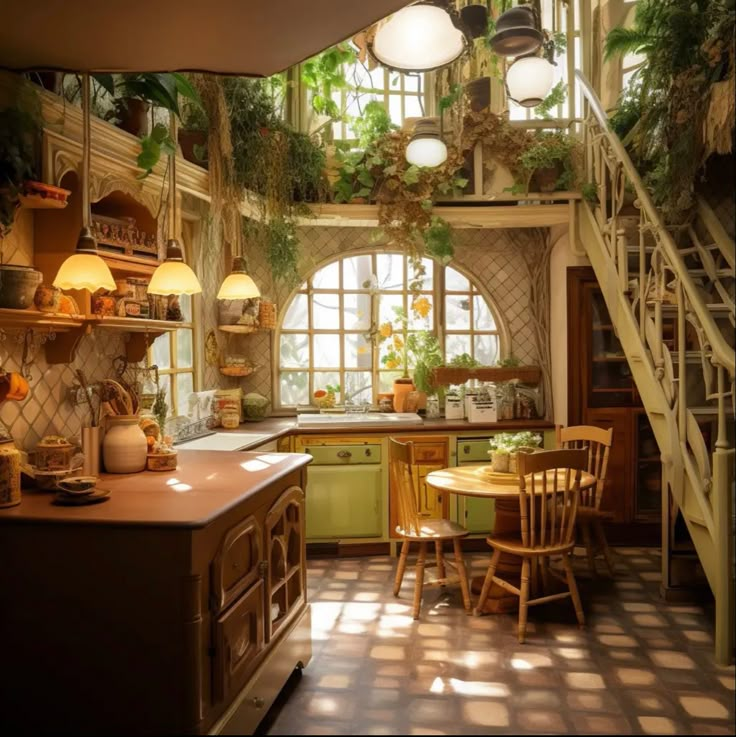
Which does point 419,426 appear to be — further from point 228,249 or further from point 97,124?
point 97,124

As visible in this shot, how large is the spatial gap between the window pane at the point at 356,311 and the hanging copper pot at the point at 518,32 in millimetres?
2654

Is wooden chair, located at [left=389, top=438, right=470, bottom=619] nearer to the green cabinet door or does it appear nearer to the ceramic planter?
the green cabinet door

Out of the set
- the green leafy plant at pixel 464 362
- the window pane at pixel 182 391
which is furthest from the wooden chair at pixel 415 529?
the green leafy plant at pixel 464 362

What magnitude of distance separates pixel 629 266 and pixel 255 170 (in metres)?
2.49

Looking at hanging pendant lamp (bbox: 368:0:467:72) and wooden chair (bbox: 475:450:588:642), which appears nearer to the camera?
hanging pendant lamp (bbox: 368:0:467:72)

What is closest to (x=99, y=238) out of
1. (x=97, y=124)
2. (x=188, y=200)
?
(x=97, y=124)

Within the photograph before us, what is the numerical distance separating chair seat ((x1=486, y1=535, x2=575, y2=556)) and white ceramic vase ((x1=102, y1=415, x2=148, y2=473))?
74.2 inches

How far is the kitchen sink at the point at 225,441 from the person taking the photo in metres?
3.95

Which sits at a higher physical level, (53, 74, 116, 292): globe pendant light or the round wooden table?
(53, 74, 116, 292): globe pendant light

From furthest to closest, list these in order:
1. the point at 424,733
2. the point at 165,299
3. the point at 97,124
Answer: the point at 165,299, the point at 97,124, the point at 424,733

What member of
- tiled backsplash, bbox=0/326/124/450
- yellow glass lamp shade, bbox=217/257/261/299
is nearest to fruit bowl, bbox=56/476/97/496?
tiled backsplash, bbox=0/326/124/450

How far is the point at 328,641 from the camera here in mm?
3516

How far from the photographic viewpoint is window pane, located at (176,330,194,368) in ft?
14.7

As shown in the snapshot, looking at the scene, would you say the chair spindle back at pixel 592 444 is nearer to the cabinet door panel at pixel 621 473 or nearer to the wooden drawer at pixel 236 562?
the cabinet door panel at pixel 621 473
